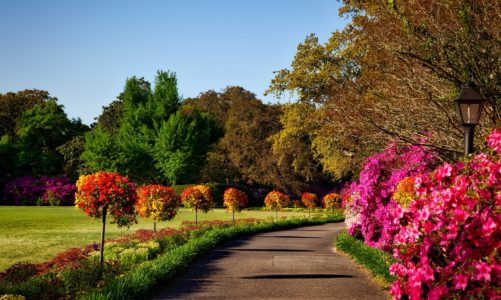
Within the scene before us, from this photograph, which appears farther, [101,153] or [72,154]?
[72,154]

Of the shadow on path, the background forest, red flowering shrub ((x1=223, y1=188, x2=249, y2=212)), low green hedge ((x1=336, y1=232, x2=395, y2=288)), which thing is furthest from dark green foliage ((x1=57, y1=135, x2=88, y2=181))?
the shadow on path

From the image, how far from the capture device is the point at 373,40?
45.6ft

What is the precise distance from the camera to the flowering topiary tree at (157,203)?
21.5m

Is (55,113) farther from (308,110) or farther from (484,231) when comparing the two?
(484,231)

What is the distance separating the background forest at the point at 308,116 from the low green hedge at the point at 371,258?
9.50 feet

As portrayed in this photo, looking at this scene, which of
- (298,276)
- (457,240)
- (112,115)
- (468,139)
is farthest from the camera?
(112,115)

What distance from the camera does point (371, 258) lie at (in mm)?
13055

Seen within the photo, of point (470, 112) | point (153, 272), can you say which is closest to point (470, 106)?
point (470, 112)

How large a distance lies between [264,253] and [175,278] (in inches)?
202

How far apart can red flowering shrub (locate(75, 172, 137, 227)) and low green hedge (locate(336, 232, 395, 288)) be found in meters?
6.33

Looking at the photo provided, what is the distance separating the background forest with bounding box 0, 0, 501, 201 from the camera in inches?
433

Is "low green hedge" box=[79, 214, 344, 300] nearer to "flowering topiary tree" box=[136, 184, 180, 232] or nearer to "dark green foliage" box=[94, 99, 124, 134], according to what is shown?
"flowering topiary tree" box=[136, 184, 180, 232]

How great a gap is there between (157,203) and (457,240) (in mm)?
17963

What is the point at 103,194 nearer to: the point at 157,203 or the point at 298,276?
the point at 298,276
